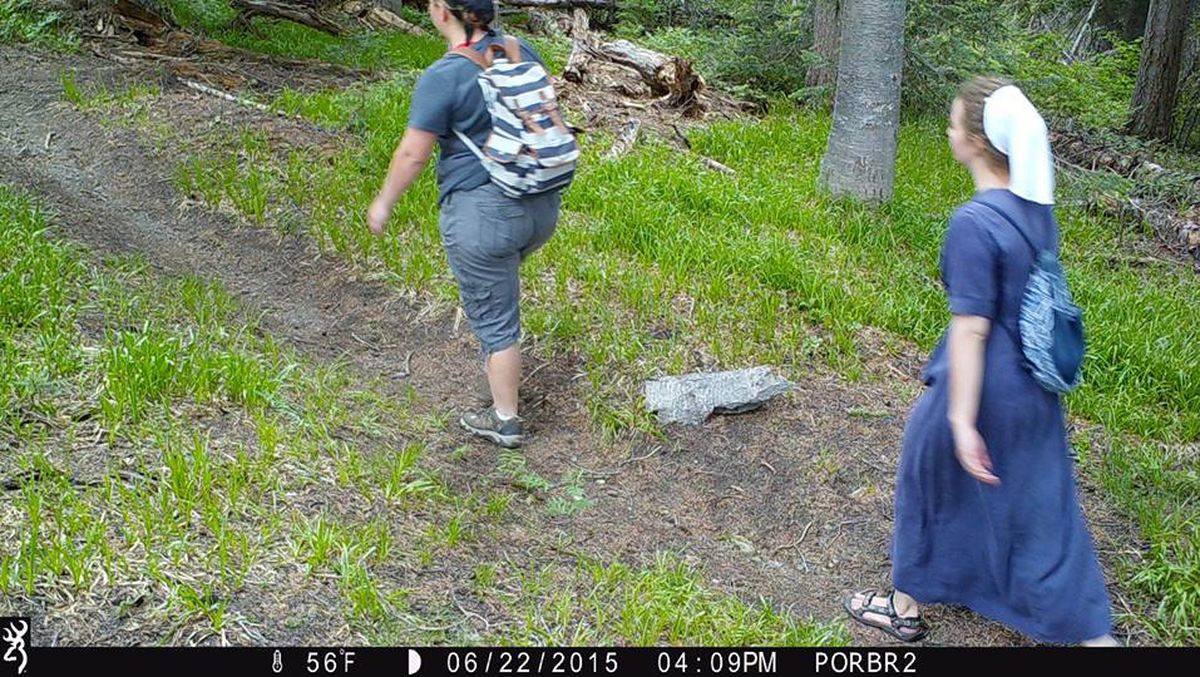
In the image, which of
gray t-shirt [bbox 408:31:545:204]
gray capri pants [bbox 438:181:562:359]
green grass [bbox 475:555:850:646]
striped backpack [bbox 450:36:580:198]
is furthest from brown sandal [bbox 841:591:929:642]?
gray t-shirt [bbox 408:31:545:204]

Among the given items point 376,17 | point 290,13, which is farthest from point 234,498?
point 376,17

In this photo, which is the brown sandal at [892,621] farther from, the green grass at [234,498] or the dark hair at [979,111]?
the dark hair at [979,111]

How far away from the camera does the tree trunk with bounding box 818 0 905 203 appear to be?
26.1 ft

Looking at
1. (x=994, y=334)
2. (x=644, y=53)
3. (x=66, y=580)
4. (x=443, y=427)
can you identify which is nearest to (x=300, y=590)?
(x=66, y=580)

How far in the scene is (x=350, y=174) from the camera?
7.91 metres

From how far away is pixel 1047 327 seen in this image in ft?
10.8

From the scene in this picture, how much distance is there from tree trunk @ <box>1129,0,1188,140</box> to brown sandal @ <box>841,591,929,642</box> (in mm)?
13604

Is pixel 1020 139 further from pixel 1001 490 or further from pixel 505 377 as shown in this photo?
pixel 505 377

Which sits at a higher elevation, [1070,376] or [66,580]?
[1070,376]

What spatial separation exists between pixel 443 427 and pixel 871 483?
201 centimetres

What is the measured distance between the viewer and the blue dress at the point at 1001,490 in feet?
10.7

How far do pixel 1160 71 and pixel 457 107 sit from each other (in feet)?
45.7
